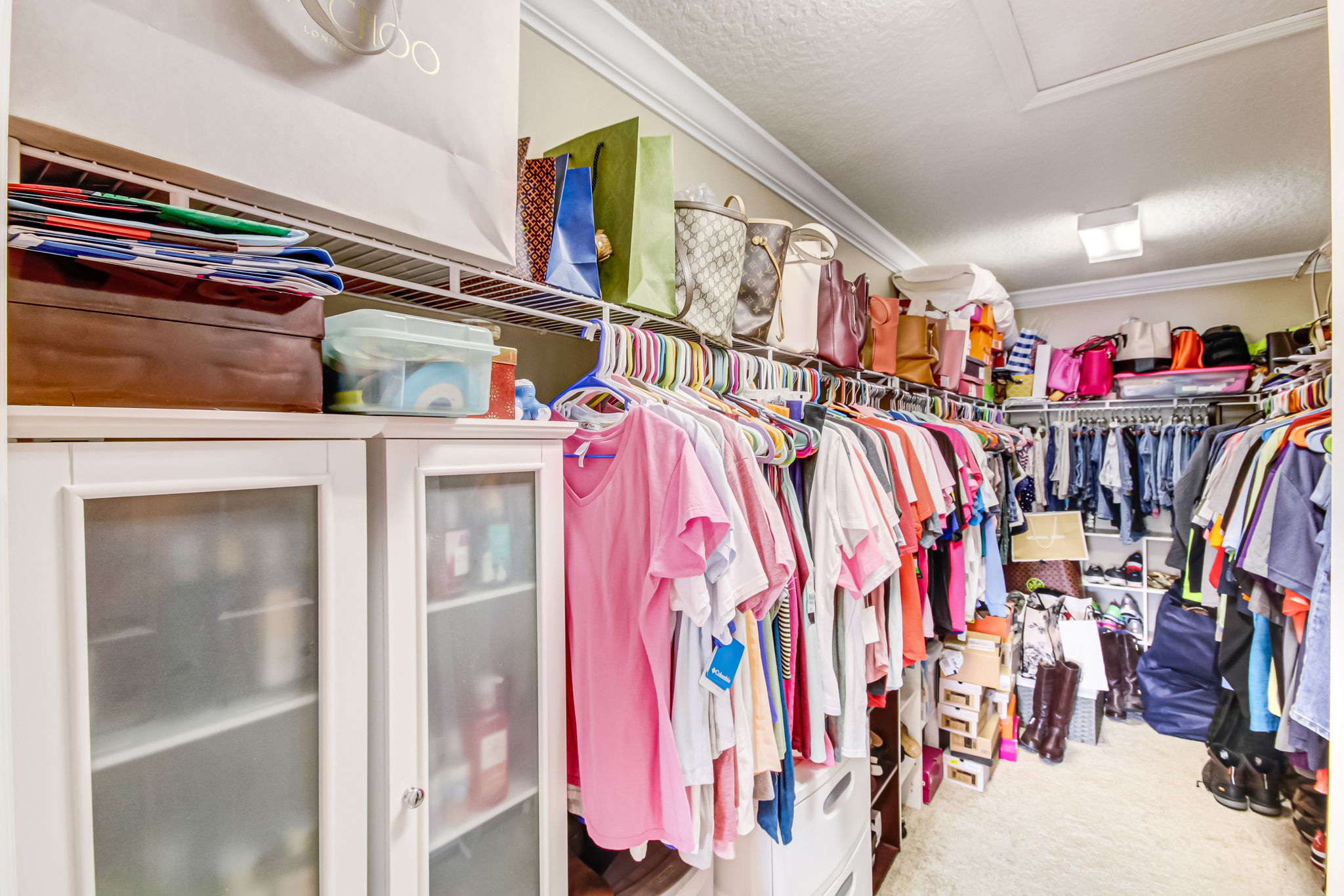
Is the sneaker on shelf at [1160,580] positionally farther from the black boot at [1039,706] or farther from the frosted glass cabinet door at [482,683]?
the frosted glass cabinet door at [482,683]

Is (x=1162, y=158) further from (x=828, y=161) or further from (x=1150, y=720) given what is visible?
(x=1150, y=720)

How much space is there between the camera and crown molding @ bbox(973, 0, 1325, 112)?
1588 millimetres

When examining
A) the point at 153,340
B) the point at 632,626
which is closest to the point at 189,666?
the point at 153,340

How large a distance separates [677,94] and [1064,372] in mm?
3626

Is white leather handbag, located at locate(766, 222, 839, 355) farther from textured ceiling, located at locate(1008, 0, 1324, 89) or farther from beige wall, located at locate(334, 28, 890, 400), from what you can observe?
textured ceiling, located at locate(1008, 0, 1324, 89)

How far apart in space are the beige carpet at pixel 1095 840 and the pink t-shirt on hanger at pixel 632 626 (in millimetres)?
1500

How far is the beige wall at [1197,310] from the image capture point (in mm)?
3756

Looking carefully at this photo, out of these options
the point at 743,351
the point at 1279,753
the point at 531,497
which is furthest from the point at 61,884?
the point at 1279,753

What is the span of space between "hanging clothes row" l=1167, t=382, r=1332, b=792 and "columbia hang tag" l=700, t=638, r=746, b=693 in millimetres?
1323

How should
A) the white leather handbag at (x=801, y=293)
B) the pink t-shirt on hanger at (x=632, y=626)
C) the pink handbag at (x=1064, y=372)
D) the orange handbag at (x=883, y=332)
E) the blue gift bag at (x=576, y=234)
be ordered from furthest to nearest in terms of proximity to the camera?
the pink handbag at (x=1064, y=372)
the orange handbag at (x=883, y=332)
the white leather handbag at (x=801, y=293)
the blue gift bag at (x=576, y=234)
the pink t-shirt on hanger at (x=632, y=626)

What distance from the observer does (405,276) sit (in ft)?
3.75

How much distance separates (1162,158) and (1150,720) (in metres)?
2.89

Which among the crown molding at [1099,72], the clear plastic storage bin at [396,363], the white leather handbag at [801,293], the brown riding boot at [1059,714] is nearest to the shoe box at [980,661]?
the brown riding boot at [1059,714]

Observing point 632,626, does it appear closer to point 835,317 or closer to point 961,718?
point 835,317
